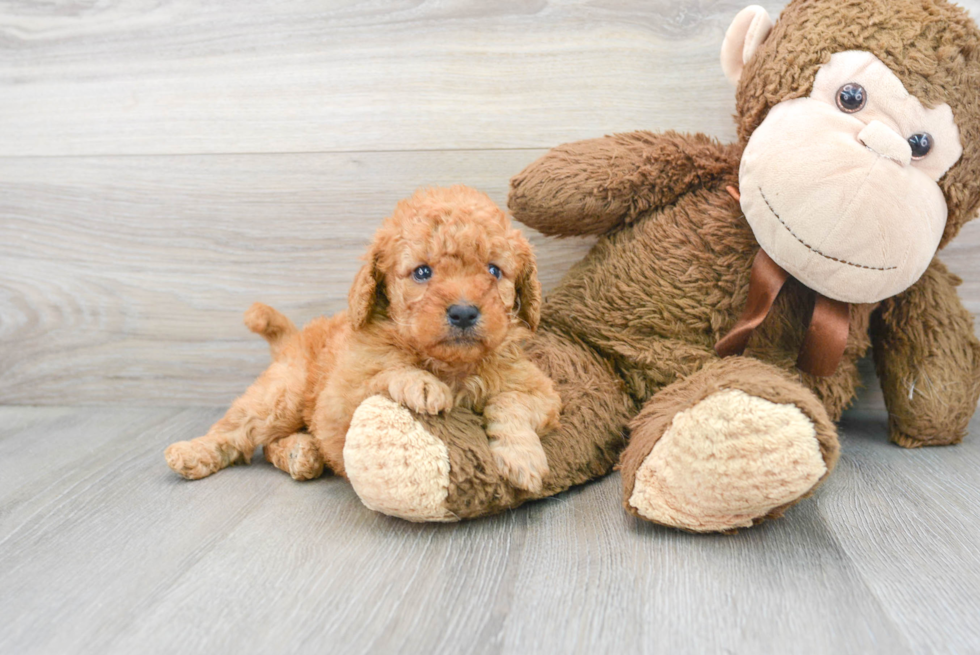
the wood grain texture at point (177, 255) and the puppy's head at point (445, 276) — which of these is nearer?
the puppy's head at point (445, 276)

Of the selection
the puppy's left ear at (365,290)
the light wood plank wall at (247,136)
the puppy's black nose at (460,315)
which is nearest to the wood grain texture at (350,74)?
the light wood plank wall at (247,136)

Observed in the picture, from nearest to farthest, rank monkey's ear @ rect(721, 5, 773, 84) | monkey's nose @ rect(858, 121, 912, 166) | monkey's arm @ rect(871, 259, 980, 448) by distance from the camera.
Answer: monkey's nose @ rect(858, 121, 912, 166), monkey's ear @ rect(721, 5, 773, 84), monkey's arm @ rect(871, 259, 980, 448)

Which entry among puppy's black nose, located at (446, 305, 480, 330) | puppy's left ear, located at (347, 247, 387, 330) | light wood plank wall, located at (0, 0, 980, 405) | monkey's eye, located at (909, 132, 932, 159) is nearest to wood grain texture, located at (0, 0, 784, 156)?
light wood plank wall, located at (0, 0, 980, 405)

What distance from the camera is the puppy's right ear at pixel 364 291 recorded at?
3.30ft

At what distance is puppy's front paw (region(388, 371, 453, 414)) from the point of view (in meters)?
0.96

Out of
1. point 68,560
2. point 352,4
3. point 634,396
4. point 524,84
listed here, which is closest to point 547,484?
point 634,396

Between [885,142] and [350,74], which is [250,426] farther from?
[885,142]

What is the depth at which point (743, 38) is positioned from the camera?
1.18 m

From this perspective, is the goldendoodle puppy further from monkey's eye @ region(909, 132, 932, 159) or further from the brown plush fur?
monkey's eye @ region(909, 132, 932, 159)

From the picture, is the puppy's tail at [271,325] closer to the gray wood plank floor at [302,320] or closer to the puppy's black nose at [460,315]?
the gray wood plank floor at [302,320]

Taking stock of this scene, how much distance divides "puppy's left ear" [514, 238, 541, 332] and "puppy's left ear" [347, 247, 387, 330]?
8.3 inches

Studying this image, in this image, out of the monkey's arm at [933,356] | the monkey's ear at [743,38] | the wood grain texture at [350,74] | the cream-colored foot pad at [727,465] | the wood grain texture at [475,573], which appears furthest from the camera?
the wood grain texture at [350,74]

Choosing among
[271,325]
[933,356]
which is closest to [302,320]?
[271,325]

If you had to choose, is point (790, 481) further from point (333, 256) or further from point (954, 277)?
point (333, 256)
